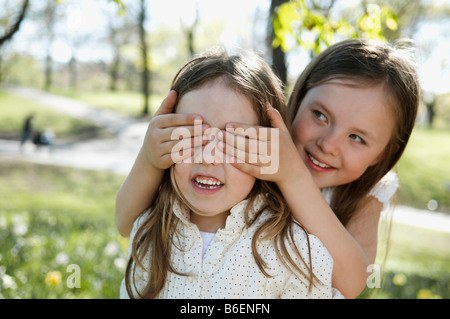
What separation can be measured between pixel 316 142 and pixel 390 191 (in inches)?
21.1

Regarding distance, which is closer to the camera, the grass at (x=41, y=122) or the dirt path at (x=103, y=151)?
the dirt path at (x=103, y=151)

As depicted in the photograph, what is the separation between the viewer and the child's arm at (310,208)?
58.4 inches

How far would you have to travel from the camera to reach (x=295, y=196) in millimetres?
1529

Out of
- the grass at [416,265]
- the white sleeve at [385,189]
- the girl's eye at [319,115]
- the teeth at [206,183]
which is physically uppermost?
the girl's eye at [319,115]

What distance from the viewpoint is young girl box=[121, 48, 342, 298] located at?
1427 mm

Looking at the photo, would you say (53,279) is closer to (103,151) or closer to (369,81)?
(369,81)

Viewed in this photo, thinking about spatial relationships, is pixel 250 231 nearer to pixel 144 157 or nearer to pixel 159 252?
pixel 159 252

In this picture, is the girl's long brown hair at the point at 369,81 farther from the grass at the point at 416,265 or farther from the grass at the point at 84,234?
the grass at the point at 84,234

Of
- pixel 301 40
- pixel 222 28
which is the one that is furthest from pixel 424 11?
pixel 301 40

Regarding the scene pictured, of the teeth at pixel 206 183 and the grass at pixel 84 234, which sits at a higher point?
the teeth at pixel 206 183

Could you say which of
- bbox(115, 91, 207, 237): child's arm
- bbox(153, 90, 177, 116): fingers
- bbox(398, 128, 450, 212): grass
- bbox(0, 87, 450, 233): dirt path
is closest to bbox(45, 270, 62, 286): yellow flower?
bbox(115, 91, 207, 237): child's arm

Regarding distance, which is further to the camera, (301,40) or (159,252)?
(301,40)

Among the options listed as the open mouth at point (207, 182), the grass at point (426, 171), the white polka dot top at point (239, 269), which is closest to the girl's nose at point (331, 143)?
the white polka dot top at point (239, 269)

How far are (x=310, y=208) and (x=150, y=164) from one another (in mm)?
611
